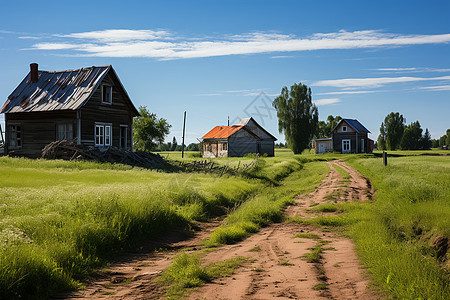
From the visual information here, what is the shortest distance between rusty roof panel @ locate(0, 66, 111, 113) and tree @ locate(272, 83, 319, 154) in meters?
45.7

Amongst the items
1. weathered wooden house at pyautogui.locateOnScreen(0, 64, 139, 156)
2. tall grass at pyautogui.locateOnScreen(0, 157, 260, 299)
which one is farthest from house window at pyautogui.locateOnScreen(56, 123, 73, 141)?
tall grass at pyautogui.locateOnScreen(0, 157, 260, 299)

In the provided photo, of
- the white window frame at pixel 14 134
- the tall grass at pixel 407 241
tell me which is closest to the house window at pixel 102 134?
the white window frame at pixel 14 134

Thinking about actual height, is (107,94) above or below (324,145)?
above

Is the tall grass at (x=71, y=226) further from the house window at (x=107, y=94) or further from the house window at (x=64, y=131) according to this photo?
the house window at (x=107, y=94)

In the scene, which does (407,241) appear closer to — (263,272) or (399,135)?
(263,272)

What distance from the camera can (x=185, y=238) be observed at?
37.5 ft

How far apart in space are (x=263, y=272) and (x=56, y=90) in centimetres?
3319

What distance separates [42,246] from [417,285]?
6.85 meters

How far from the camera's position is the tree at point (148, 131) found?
58812 millimetres

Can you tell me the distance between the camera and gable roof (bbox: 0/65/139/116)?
108 feet

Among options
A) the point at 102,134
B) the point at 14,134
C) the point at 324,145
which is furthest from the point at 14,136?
the point at 324,145

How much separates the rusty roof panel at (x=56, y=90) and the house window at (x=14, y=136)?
1681 mm

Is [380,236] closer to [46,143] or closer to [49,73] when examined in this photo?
[46,143]

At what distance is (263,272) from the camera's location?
7.30 metres
